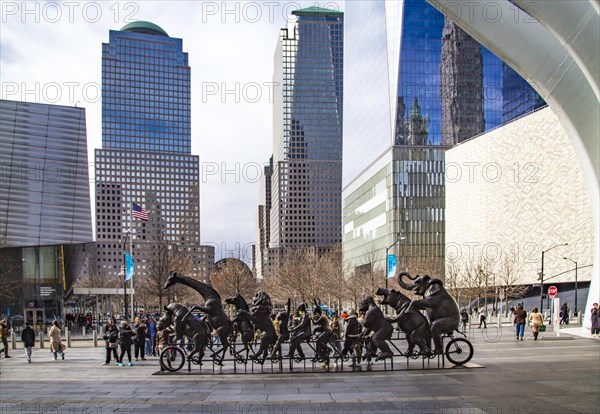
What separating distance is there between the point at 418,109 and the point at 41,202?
2426 inches

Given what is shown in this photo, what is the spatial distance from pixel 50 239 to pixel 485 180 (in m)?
49.3

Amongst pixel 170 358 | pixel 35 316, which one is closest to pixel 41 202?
pixel 35 316

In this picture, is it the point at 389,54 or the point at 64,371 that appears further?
the point at 389,54

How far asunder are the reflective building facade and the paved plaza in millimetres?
31078

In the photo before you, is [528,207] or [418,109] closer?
[528,207]

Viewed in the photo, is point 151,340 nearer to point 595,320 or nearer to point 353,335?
point 353,335

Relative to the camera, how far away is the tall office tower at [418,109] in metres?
95.6

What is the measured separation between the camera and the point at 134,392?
607 inches

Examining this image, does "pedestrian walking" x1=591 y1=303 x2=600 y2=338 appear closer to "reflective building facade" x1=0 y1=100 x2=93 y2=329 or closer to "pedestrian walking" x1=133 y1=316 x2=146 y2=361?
"pedestrian walking" x1=133 y1=316 x2=146 y2=361

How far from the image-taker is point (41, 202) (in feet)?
170

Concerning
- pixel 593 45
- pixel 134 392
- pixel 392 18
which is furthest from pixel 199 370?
pixel 392 18

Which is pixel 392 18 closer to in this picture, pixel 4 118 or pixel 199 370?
pixel 4 118

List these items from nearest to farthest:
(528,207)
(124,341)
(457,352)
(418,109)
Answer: (457,352) < (124,341) < (528,207) < (418,109)

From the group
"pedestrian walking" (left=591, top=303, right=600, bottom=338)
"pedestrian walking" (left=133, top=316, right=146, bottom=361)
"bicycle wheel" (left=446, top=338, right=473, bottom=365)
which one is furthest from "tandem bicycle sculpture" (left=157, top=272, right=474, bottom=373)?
"pedestrian walking" (left=591, top=303, right=600, bottom=338)
